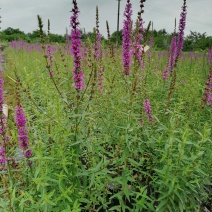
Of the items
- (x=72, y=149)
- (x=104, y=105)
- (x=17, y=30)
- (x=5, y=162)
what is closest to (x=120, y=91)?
→ (x=104, y=105)

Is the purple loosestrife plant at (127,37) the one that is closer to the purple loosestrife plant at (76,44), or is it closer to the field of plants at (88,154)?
Result: the field of plants at (88,154)

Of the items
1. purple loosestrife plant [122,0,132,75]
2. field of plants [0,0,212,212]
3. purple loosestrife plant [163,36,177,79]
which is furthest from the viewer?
purple loosestrife plant [163,36,177,79]

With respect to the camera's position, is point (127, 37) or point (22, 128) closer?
point (22, 128)

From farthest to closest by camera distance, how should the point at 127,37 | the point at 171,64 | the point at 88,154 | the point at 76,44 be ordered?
the point at 171,64 → the point at 127,37 → the point at 88,154 → the point at 76,44

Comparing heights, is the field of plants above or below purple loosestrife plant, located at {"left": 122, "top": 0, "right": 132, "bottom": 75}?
below

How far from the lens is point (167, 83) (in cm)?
559

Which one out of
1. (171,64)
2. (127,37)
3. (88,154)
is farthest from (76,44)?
(171,64)

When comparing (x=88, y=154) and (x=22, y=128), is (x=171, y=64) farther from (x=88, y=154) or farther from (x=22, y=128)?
(x=22, y=128)

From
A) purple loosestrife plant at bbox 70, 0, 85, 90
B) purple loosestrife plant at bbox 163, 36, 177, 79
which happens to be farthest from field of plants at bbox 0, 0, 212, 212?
purple loosestrife plant at bbox 163, 36, 177, 79

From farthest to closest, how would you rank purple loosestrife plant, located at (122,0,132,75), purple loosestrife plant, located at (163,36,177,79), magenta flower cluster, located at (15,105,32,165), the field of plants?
1. purple loosestrife plant, located at (163,36,177,79)
2. purple loosestrife plant, located at (122,0,132,75)
3. magenta flower cluster, located at (15,105,32,165)
4. the field of plants

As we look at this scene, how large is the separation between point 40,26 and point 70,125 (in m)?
1.08

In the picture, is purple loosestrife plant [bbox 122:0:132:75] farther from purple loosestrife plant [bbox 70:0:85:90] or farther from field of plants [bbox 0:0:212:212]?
purple loosestrife plant [bbox 70:0:85:90]

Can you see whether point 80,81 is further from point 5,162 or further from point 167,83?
point 167,83

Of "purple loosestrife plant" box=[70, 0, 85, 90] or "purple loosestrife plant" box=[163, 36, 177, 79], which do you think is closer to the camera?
"purple loosestrife plant" box=[70, 0, 85, 90]
